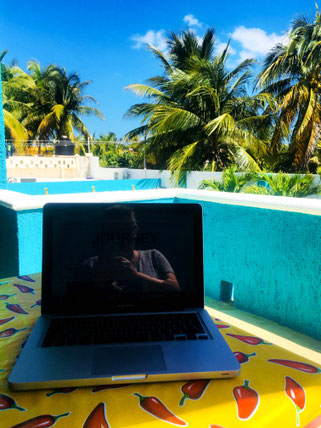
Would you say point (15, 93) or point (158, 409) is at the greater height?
point (15, 93)

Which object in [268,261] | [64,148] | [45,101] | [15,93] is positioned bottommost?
[268,261]

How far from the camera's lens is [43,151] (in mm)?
22188

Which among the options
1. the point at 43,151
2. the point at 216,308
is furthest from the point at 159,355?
the point at 43,151

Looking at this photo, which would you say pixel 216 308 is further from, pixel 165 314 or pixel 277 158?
pixel 277 158

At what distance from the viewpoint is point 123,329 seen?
89 centimetres

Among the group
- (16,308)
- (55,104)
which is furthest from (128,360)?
(55,104)

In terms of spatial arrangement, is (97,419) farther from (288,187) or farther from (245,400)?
(288,187)

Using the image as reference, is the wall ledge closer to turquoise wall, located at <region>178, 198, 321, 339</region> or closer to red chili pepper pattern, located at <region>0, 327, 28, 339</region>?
turquoise wall, located at <region>178, 198, 321, 339</region>

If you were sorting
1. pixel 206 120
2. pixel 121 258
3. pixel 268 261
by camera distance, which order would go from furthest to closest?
pixel 206 120
pixel 268 261
pixel 121 258

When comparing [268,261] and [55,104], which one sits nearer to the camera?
[268,261]

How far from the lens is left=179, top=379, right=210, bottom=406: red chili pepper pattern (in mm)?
681

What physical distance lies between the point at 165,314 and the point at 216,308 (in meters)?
2.04

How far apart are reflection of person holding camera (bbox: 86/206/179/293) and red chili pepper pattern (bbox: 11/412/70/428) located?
0.39 metres

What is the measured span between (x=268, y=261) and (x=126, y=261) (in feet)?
6.04
